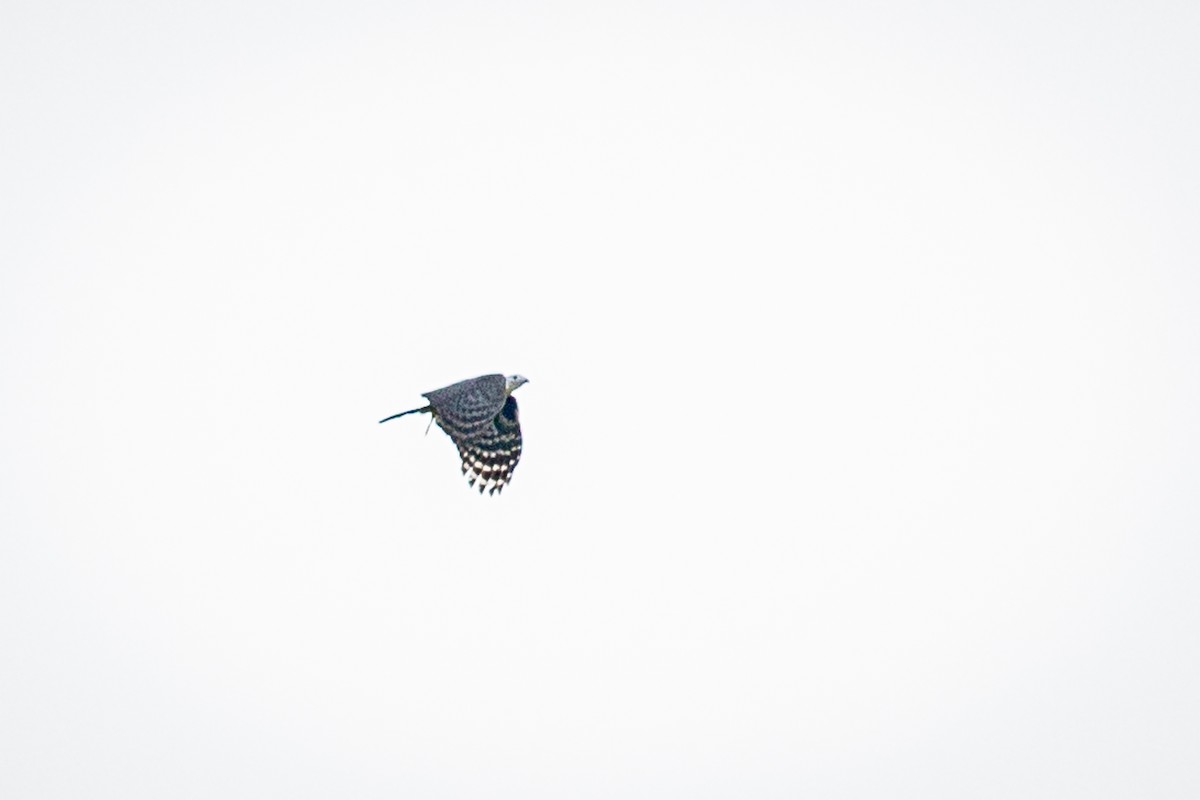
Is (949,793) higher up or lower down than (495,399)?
higher up

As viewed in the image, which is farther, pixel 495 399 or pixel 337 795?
pixel 337 795

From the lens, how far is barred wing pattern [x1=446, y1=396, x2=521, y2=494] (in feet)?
104

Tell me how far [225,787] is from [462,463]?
169m

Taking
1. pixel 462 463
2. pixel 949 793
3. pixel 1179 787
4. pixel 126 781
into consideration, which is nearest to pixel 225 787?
pixel 126 781

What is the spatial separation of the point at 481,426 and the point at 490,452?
412 millimetres

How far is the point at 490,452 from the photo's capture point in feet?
105

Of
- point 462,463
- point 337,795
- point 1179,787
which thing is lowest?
point 462,463

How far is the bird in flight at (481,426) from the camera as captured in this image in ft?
104

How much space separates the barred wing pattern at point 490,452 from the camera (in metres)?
31.8

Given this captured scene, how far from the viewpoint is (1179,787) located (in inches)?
7712

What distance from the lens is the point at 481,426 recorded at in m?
31.9

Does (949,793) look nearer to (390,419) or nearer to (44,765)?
(44,765)

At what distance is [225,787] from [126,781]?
883 cm

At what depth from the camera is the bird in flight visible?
31.8m
